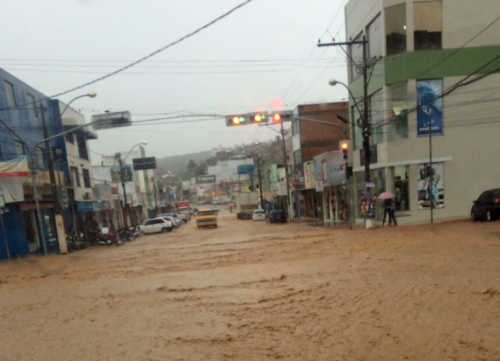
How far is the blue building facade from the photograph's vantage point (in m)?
18.2

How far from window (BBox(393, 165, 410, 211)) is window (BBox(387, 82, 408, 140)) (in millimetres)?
1841

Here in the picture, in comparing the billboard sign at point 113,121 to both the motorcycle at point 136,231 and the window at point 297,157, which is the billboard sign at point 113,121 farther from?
the window at point 297,157

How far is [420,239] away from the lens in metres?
12.7

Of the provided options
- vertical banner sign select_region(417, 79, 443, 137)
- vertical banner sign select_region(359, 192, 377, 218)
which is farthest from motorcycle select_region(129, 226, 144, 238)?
vertical banner sign select_region(417, 79, 443, 137)

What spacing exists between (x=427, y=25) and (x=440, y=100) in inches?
159

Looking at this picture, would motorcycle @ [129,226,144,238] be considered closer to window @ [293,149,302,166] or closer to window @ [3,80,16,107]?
window @ [3,80,16,107]

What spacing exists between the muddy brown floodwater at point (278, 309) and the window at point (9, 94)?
13.7 m

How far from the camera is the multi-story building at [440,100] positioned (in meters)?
18.6

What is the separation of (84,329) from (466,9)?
22.1 m

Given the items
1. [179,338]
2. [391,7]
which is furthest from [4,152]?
[391,7]

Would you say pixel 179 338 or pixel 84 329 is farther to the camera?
pixel 84 329

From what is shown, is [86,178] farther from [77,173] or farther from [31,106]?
[31,106]

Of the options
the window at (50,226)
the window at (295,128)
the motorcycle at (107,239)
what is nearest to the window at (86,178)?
the window at (50,226)

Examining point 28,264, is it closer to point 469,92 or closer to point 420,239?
point 420,239
